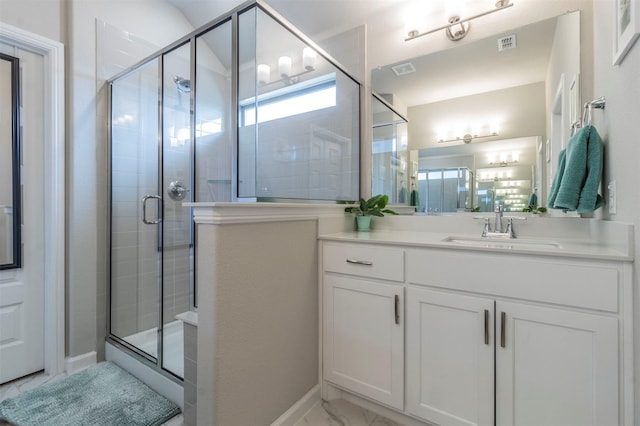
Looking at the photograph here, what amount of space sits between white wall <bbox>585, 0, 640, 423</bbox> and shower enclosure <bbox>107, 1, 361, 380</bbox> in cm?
130

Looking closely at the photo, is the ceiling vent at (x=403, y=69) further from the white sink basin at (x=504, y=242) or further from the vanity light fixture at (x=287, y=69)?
the white sink basin at (x=504, y=242)

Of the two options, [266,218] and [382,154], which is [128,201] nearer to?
[266,218]

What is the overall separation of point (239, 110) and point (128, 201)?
1283 mm

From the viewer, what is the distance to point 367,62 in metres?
2.13

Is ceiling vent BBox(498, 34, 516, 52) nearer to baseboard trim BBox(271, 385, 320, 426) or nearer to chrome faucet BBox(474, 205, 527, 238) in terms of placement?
chrome faucet BBox(474, 205, 527, 238)

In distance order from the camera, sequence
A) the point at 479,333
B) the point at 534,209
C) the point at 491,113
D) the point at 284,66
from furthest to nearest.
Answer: the point at 284,66
the point at 491,113
the point at 534,209
the point at 479,333

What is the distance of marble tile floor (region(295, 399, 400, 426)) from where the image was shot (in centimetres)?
141

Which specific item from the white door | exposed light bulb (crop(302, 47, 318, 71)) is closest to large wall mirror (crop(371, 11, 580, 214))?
exposed light bulb (crop(302, 47, 318, 71))

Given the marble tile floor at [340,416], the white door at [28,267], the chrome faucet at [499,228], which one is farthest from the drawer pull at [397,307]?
the white door at [28,267]

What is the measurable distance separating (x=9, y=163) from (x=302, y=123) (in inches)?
72.0

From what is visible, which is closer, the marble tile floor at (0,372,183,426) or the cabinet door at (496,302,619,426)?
the cabinet door at (496,302,619,426)

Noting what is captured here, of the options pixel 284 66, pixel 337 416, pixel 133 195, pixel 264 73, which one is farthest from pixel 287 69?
pixel 337 416

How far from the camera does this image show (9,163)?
5.69ft

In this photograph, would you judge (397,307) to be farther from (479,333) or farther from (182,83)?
(182,83)
